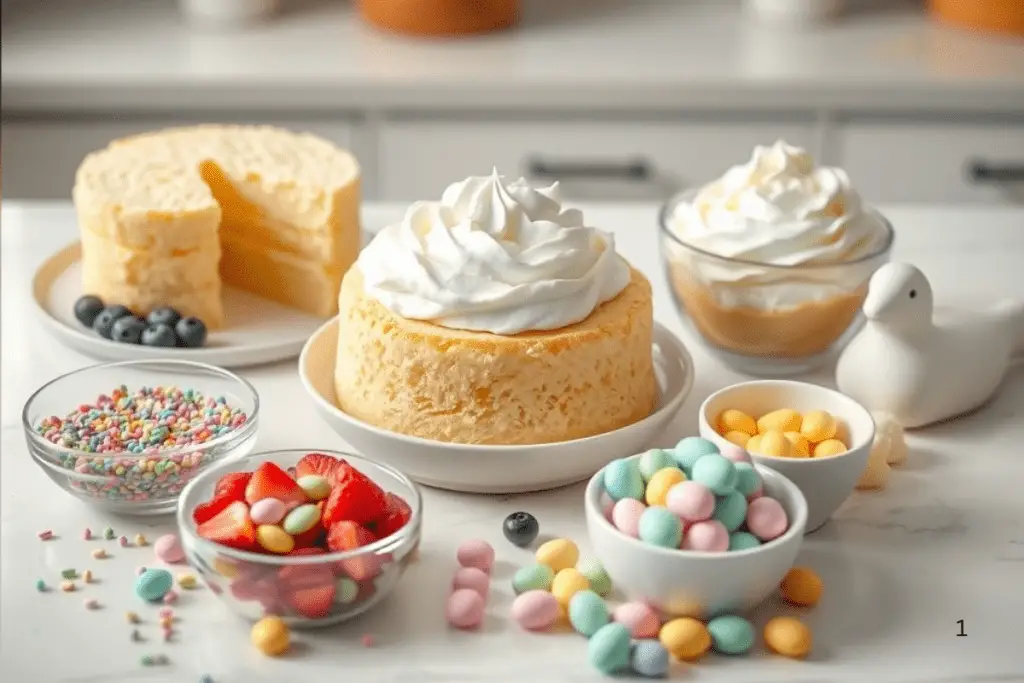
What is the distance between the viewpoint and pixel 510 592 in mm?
1227

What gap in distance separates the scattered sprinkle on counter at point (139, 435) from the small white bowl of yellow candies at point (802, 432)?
0.49 m

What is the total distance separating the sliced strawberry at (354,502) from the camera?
45.6 inches

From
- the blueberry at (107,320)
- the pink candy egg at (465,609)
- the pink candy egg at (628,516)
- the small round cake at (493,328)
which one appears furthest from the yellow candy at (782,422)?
the blueberry at (107,320)

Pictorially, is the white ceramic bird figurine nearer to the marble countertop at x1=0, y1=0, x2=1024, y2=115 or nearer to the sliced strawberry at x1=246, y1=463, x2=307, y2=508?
the sliced strawberry at x1=246, y1=463, x2=307, y2=508

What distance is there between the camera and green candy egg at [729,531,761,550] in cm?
114

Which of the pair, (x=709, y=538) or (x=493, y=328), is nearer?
(x=709, y=538)

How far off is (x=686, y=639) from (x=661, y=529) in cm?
9

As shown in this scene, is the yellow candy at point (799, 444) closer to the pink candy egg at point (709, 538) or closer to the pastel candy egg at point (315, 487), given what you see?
the pink candy egg at point (709, 538)

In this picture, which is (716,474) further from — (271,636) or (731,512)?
(271,636)

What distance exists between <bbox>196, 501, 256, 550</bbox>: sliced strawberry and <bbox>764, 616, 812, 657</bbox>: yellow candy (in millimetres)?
441

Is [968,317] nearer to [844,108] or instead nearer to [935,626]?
[935,626]

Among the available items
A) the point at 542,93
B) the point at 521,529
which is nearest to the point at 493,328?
the point at 521,529

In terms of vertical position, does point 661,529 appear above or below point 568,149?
above

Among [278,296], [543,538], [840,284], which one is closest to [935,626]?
[543,538]
